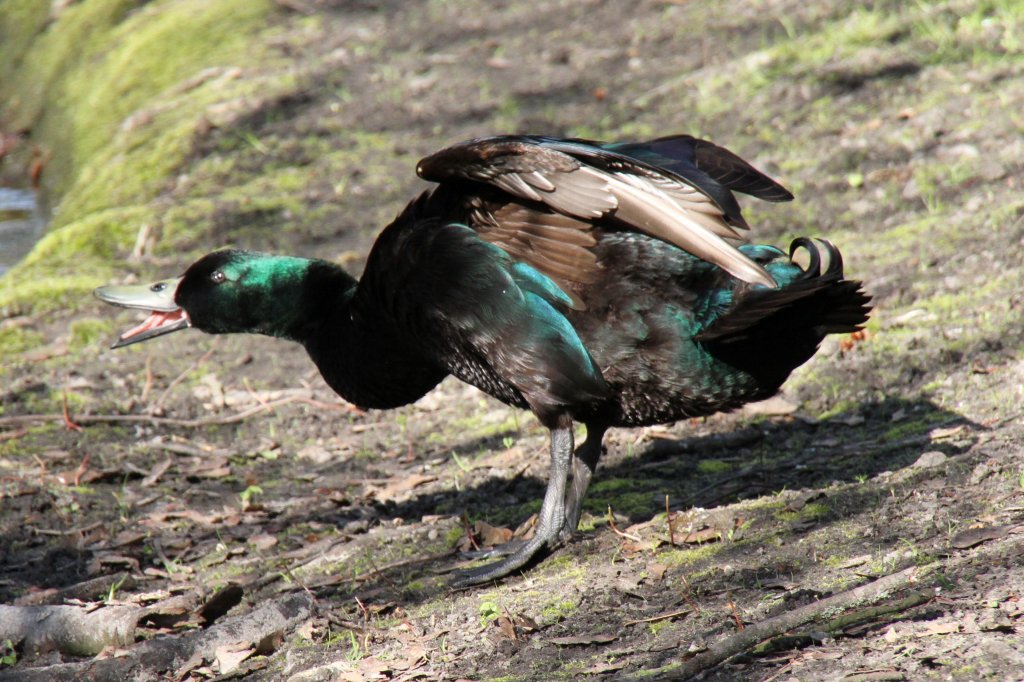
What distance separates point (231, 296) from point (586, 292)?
1.55m

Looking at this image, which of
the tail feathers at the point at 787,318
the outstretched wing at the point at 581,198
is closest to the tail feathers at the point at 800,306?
the tail feathers at the point at 787,318

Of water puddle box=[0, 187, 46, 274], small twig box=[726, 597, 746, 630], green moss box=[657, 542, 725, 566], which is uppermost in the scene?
small twig box=[726, 597, 746, 630]

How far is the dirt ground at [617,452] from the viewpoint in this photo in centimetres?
319

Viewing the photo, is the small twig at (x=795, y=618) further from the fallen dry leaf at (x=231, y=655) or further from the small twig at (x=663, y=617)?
the fallen dry leaf at (x=231, y=655)

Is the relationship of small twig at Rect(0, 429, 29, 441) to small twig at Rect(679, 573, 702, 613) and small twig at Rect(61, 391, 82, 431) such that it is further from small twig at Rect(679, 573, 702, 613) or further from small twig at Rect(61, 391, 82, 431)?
small twig at Rect(679, 573, 702, 613)

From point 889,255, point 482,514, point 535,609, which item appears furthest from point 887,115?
point 535,609

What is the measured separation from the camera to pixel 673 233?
3.43 meters

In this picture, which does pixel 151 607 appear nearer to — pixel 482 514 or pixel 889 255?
pixel 482 514

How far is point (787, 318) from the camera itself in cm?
375

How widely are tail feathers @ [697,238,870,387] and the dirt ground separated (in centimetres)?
52

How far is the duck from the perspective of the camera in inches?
141

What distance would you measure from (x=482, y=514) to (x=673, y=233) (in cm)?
166

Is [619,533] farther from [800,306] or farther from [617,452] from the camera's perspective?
[617,452]

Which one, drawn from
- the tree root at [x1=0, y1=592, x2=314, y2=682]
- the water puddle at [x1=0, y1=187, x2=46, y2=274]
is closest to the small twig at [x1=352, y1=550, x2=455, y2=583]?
the tree root at [x1=0, y1=592, x2=314, y2=682]
